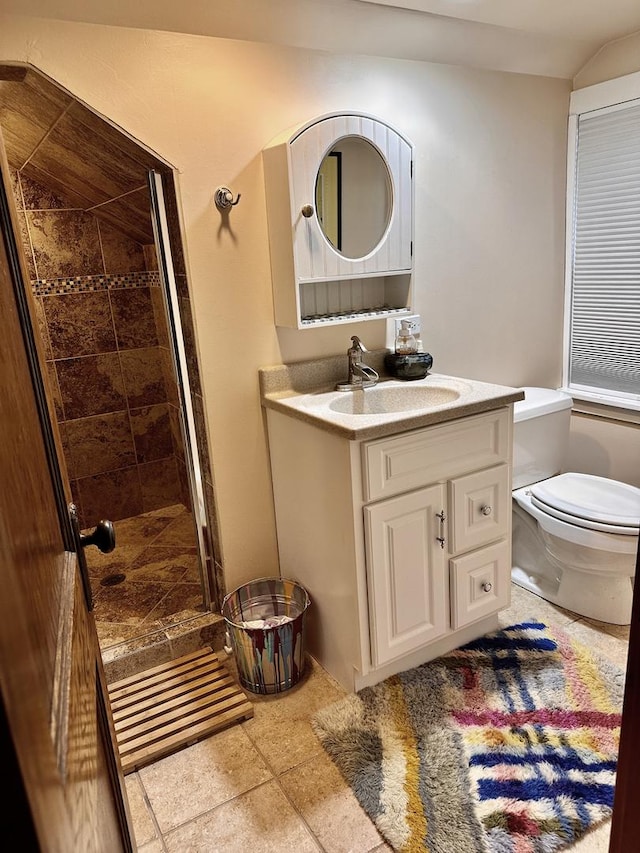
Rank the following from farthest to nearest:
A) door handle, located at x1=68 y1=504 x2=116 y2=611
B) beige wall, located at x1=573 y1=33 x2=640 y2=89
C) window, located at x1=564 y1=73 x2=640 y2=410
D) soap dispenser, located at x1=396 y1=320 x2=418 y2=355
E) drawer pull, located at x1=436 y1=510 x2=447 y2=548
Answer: window, located at x1=564 y1=73 x2=640 y2=410 < beige wall, located at x1=573 y1=33 x2=640 y2=89 < soap dispenser, located at x1=396 y1=320 x2=418 y2=355 < drawer pull, located at x1=436 y1=510 x2=447 y2=548 < door handle, located at x1=68 y1=504 x2=116 y2=611

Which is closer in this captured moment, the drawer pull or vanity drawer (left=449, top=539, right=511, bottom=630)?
the drawer pull

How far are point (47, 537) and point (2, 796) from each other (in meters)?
0.35

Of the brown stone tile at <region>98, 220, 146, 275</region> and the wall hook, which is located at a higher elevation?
the wall hook

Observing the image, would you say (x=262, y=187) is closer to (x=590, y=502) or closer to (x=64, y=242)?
(x=64, y=242)

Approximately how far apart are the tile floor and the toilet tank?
1.21m

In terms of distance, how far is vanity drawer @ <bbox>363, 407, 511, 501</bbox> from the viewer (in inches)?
70.9

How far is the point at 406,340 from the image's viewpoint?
232 centimetres

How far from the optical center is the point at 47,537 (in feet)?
2.08

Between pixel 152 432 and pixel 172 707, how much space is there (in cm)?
159

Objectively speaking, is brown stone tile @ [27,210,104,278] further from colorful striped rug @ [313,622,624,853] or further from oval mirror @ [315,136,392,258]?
colorful striped rug @ [313,622,624,853]

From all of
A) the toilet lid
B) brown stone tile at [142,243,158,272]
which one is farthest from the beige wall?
brown stone tile at [142,243,158,272]

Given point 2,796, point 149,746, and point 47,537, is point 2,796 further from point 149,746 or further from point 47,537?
point 149,746

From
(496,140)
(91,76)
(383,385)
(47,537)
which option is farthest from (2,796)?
(496,140)

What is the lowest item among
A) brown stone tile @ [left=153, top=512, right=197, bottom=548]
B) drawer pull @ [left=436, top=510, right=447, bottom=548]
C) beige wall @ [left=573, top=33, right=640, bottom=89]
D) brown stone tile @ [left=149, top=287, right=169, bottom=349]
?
brown stone tile @ [left=153, top=512, right=197, bottom=548]
